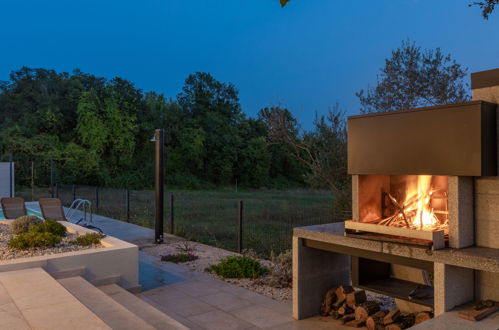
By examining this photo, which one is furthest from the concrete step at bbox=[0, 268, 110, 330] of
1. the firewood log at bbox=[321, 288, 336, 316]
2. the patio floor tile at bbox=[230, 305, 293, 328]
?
the firewood log at bbox=[321, 288, 336, 316]

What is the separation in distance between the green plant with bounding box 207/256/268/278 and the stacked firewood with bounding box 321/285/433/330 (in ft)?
5.16

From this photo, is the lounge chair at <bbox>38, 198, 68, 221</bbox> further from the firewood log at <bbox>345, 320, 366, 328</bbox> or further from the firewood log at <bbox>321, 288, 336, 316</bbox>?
the firewood log at <bbox>345, 320, 366, 328</bbox>

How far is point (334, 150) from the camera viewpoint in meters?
8.52

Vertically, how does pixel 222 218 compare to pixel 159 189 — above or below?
below

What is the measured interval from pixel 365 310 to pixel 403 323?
35 cm

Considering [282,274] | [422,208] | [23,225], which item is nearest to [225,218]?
[23,225]

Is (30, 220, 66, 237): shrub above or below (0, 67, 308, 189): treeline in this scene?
below

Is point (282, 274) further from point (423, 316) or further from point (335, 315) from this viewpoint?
point (423, 316)

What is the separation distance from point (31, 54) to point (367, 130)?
7926 cm

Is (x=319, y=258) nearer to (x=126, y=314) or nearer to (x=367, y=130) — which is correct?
(x=367, y=130)

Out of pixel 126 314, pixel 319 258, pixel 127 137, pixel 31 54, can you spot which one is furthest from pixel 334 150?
pixel 31 54

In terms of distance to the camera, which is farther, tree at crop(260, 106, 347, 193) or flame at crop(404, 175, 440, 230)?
tree at crop(260, 106, 347, 193)

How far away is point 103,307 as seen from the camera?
12.1ft

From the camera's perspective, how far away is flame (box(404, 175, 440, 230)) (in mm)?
3551
